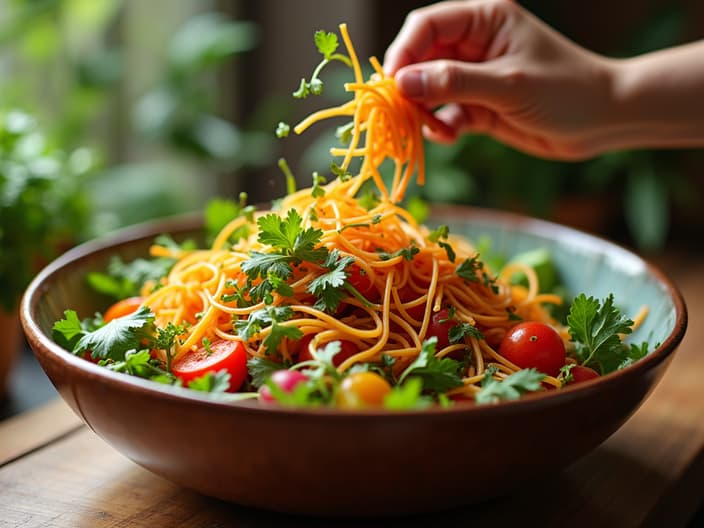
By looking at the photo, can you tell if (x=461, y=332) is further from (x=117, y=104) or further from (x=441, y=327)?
(x=117, y=104)

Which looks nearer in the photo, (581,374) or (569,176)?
(581,374)

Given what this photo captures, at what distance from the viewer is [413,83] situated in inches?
61.1

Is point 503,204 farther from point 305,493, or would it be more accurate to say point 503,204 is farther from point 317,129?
point 305,493

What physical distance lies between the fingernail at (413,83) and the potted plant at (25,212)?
0.80 meters

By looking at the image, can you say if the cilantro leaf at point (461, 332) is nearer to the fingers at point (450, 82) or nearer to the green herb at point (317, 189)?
the green herb at point (317, 189)

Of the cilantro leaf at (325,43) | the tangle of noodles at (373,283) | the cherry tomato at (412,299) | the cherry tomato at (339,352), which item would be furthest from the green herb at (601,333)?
the cilantro leaf at (325,43)

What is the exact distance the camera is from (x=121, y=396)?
41.6 inches

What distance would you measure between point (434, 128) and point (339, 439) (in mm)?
911

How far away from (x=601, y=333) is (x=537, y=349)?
0.43 ft

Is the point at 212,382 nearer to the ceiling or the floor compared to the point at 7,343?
nearer to the ceiling

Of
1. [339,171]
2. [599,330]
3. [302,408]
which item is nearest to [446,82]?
[339,171]

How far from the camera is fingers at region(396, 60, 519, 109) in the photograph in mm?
1542

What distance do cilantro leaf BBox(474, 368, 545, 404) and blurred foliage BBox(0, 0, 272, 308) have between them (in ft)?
3.78

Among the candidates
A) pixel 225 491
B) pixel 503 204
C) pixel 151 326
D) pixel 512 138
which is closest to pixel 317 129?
pixel 503 204
